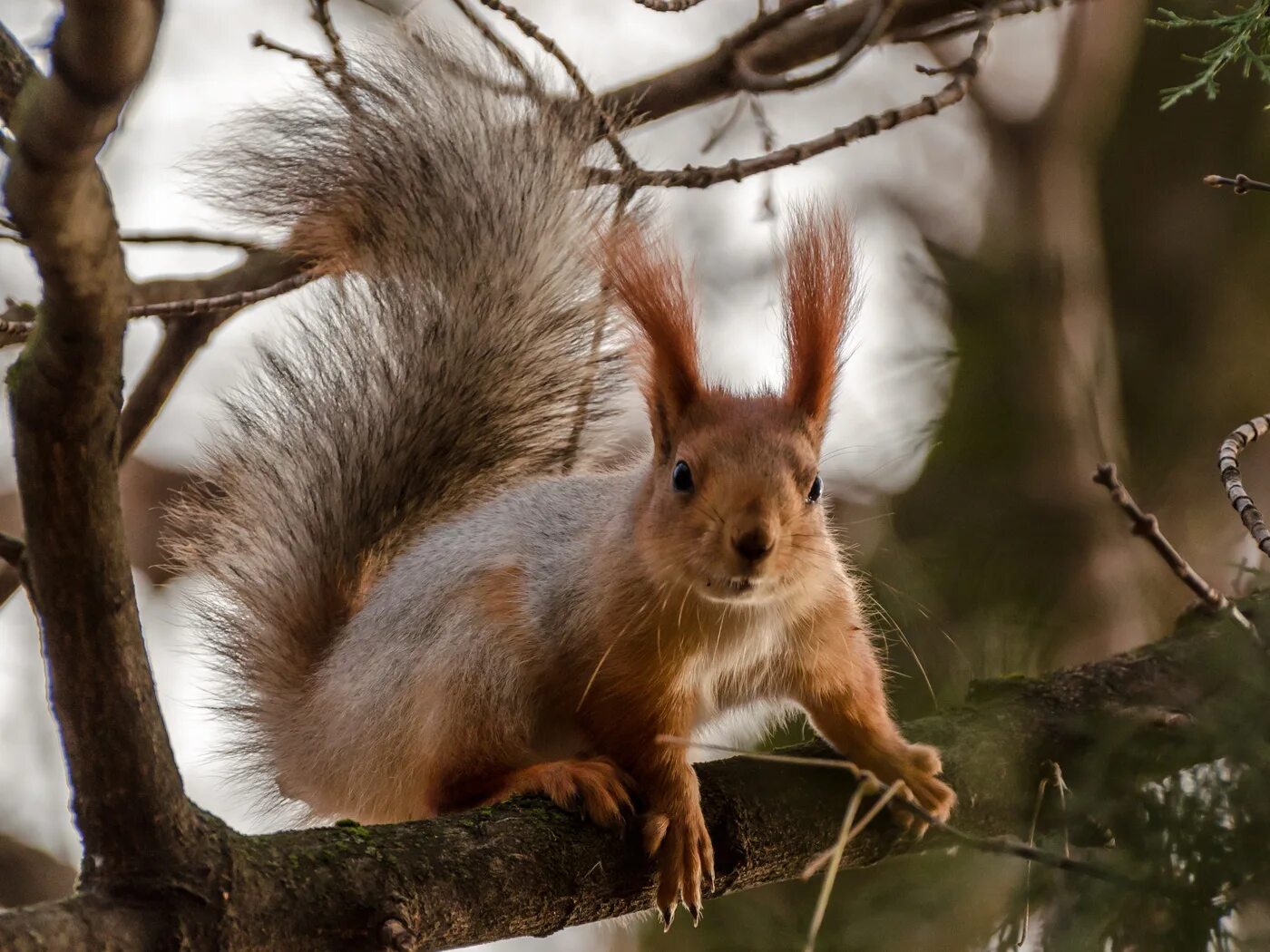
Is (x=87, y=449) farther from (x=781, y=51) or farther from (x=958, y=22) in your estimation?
(x=958, y=22)

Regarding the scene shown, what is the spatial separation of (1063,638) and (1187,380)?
1.19 metres

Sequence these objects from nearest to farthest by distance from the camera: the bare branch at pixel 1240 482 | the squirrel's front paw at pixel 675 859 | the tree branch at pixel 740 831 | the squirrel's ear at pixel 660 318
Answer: the tree branch at pixel 740 831 < the bare branch at pixel 1240 482 < the squirrel's front paw at pixel 675 859 < the squirrel's ear at pixel 660 318

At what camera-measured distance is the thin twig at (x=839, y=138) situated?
2.09 m

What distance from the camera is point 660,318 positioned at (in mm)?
2025

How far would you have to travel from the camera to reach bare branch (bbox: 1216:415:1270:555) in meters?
1.54

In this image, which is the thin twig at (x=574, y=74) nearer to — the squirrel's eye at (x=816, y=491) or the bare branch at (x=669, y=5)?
the bare branch at (x=669, y=5)

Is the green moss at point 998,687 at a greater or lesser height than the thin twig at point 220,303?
lesser

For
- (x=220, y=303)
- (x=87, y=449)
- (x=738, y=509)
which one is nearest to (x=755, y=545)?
(x=738, y=509)

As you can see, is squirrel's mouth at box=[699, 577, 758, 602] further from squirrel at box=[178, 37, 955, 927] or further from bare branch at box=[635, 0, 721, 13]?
bare branch at box=[635, 0, 721, 13]

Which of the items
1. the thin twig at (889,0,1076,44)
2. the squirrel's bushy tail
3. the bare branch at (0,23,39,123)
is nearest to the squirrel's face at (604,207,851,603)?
the squirrel's bushy tail

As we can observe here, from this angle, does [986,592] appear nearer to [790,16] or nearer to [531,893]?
[790,16]

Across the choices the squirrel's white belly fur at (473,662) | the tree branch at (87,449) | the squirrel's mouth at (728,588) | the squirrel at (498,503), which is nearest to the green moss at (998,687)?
the squirrel at (498,503)

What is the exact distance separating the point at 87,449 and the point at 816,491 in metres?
1.12

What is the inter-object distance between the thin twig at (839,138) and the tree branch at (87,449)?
4.37ft
